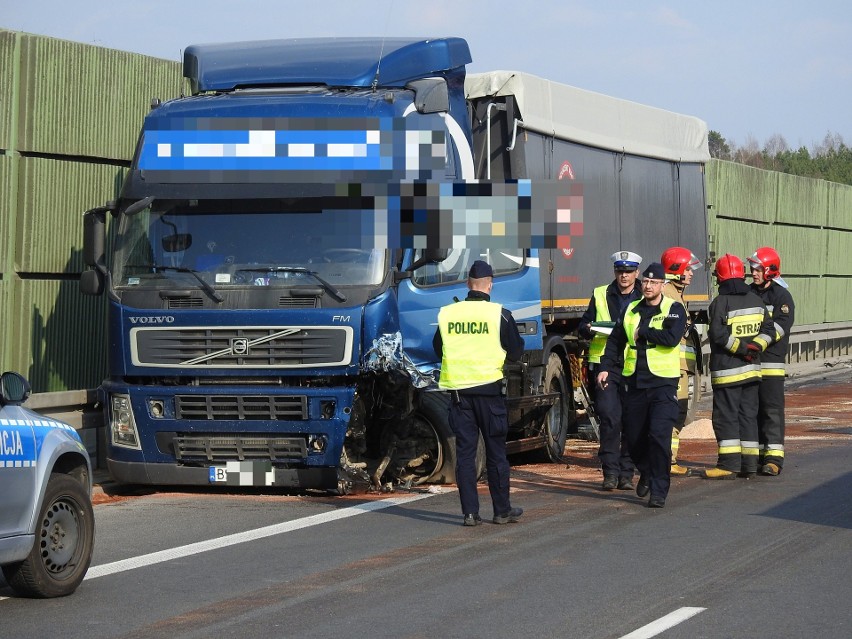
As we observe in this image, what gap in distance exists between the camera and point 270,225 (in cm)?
1178

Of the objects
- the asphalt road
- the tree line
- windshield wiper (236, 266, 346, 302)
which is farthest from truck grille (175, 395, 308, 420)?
the tree line

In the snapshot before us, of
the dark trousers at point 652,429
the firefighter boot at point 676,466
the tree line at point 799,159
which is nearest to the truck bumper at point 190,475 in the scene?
the dark trousers at point 652,429

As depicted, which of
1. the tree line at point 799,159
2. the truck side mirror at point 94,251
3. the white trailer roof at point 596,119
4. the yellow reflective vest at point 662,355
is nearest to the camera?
the yellow reflective vest at point 662,355

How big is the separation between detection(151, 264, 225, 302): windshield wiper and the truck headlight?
43.3 inches

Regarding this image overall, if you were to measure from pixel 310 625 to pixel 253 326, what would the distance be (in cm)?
467

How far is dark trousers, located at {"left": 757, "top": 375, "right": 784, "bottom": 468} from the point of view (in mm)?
13664

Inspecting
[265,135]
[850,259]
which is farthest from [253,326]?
[850,259]

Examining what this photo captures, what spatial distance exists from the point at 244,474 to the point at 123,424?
3.84ft

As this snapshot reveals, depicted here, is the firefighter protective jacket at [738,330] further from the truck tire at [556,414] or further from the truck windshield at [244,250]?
the truck windshield at [244,250]

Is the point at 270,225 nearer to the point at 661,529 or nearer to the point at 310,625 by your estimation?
the point at 661,529

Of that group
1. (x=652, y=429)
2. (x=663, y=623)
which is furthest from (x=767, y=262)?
(x=663, y=623)

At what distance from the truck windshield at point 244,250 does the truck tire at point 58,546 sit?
142 inches

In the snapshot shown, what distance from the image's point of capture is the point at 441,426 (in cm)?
1250

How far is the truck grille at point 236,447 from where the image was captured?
11.7 m
